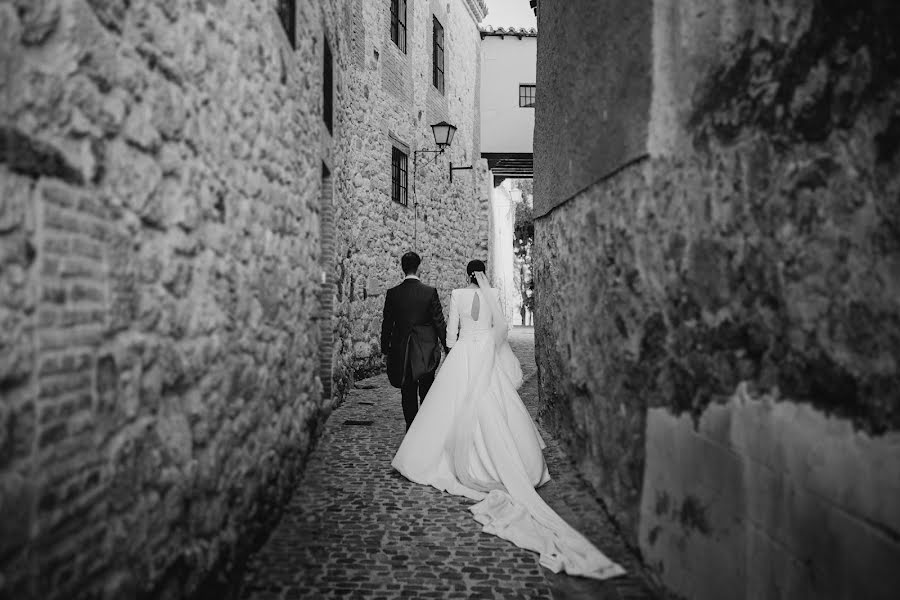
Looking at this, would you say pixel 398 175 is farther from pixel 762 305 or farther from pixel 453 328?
pixel 762 305

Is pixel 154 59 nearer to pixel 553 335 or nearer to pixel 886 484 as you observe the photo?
pixel 886 484

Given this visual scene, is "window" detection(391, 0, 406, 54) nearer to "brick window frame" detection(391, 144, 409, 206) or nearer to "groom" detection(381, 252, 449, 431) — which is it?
"brick window frame" detection(391, 144, 409, 206)

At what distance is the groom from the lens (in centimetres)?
563

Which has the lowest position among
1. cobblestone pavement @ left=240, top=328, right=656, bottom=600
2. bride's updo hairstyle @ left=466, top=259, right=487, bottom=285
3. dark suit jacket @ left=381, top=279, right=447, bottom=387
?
cobblestone pavement @ left=240, top=328, right=656, bottom=600

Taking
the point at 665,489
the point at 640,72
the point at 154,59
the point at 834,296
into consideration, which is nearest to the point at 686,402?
→ the point at 665,489

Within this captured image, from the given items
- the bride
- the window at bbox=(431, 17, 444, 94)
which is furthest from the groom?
the window at bbox=(431, 17, 444, 94)

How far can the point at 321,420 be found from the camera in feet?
19.8

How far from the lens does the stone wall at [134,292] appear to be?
4.99 feet

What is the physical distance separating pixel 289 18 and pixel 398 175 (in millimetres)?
6713

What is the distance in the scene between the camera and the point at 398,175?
37.0ft

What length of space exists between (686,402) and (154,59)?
8.16 feet

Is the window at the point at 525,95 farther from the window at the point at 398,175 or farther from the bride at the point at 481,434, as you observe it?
the bride at the point at 481,434

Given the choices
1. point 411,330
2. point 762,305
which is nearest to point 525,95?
point 411,330

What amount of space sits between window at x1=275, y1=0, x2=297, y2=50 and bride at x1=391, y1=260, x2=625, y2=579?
223 centimetres
